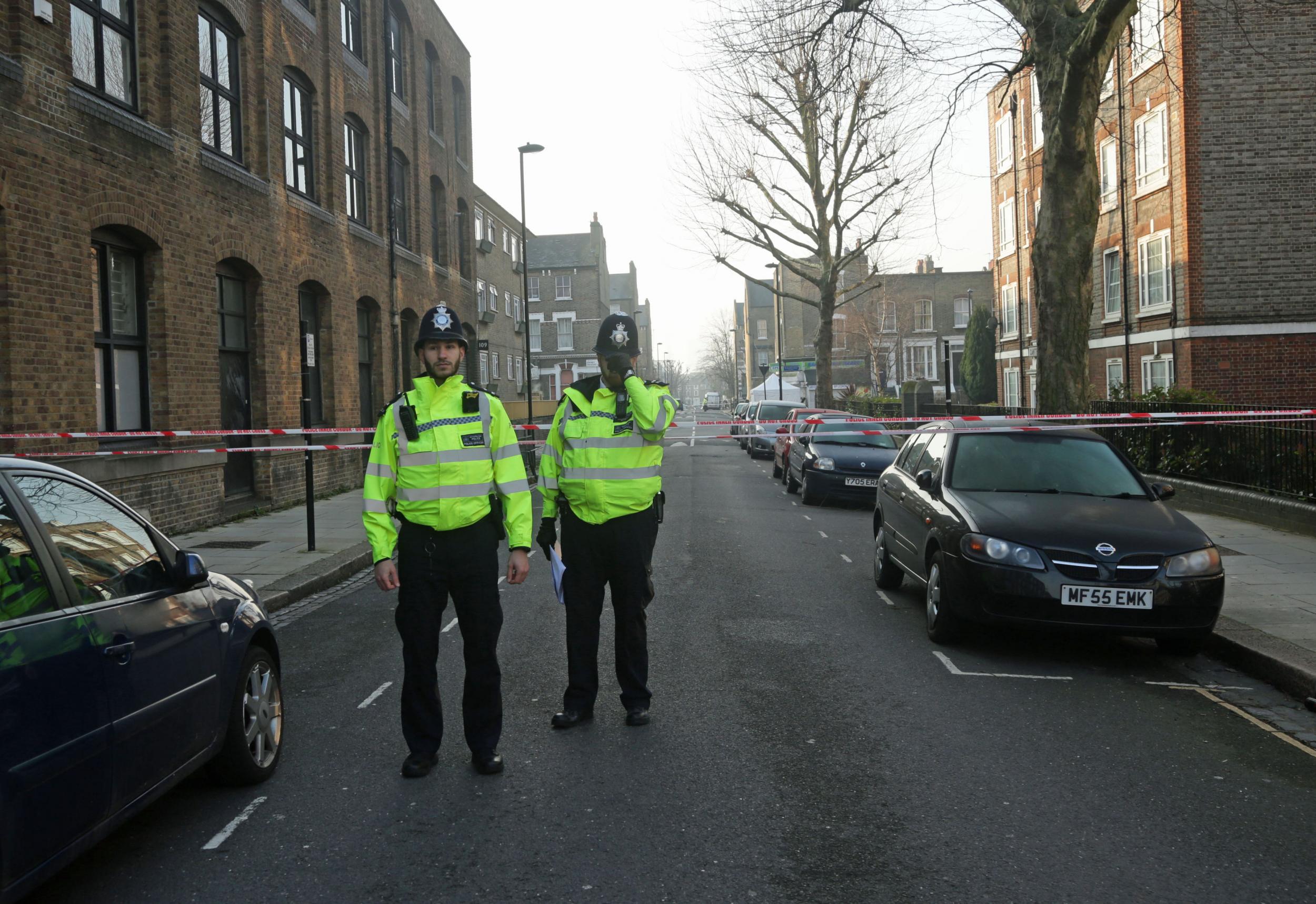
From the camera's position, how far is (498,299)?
132ft

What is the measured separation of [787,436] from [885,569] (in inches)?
361

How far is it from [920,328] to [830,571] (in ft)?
211

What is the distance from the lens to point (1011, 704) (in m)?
5.74

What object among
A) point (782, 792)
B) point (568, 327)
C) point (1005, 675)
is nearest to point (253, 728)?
point (782, 792)

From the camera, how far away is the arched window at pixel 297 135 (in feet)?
57.1

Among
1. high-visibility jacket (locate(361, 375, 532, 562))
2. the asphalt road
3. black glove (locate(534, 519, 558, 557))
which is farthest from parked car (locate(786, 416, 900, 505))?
high-visibility jacket (locate(361, 375, 532, 562))

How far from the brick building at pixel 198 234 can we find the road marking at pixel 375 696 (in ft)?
19.9

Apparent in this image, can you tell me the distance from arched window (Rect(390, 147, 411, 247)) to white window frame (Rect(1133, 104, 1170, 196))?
17477 millimetres

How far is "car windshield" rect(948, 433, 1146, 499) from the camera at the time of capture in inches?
303

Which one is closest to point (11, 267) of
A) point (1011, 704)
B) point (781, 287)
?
point (1011, 704)

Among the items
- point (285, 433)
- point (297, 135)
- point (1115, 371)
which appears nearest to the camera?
point (285, 433)

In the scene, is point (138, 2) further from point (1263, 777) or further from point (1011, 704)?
point (1263, 777)

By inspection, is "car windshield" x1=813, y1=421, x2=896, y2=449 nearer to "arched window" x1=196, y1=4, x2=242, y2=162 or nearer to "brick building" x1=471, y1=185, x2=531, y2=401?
"arched window" x1=196, y1=4, x2=242, y2=162

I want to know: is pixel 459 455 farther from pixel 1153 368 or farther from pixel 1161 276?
pixel 1153 368
